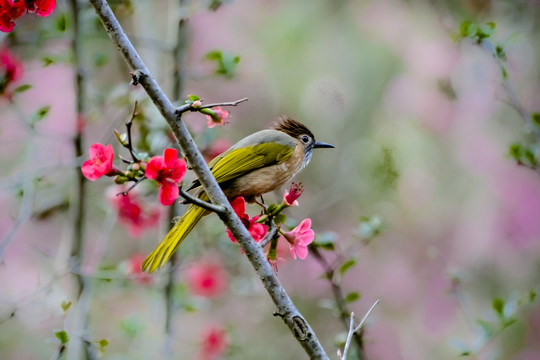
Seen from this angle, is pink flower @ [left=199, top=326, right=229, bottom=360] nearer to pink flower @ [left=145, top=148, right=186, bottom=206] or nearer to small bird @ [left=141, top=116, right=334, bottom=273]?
small bird @ [left=141, top=116, right=334, bottom=273]

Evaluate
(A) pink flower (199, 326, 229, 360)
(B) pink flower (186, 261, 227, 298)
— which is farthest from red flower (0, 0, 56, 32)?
(B) pink flower (186, 261, 227, 298)

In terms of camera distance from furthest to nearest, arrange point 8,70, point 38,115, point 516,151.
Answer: point 8,70 < point 38,115 < point 516,151

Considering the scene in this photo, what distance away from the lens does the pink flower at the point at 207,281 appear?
365 cm

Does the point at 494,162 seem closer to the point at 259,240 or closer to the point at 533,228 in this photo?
the point at 533,228

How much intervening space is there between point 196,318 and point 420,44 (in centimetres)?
299

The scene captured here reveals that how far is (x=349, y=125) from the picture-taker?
538 centimetres

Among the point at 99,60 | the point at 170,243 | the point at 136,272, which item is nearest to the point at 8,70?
the point at 99,60

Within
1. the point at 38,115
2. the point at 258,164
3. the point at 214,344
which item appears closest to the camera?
the point at 258,164

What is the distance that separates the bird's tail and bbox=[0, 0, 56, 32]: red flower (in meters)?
0.58

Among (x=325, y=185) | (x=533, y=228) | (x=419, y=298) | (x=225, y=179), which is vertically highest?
(x=225, y=179)

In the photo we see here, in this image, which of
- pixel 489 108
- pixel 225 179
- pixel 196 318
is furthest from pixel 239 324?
pixel 225 179

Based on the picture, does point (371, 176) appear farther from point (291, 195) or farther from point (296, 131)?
point (291, 195)

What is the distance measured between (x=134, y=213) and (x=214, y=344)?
768 millimetres

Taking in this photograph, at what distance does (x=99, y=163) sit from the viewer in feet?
4.51
